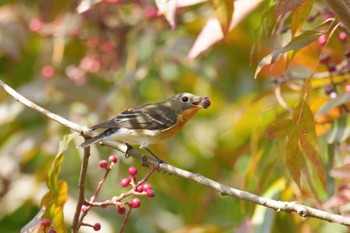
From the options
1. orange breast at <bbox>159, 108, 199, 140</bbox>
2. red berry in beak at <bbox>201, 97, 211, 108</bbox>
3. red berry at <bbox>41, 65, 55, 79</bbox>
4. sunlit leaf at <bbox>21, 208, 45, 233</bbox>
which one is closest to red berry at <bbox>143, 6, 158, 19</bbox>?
red berry at <bbox>41, 65, 55, 79</bbox>

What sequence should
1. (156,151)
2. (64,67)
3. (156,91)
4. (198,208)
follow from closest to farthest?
(156,151), (198,208), (64,67), (156,91)

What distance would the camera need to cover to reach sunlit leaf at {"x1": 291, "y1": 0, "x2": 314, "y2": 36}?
108 inches

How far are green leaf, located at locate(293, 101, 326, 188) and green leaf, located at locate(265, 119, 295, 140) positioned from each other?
5cm

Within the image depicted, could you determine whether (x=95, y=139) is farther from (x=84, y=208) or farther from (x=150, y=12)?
(x=150, y=12)

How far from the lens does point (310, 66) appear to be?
13.6ft

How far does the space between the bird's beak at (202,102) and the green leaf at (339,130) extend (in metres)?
0.59

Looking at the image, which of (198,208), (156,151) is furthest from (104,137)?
(198,208)

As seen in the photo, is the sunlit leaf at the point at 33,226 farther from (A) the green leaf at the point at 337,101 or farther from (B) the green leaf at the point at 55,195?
(A) the green leaf at the point at 337,101

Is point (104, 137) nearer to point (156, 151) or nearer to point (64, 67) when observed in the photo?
point (156, 151)

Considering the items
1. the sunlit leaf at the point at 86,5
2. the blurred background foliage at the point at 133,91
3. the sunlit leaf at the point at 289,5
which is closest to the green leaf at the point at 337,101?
the blurred background foliage at the point at 133,91

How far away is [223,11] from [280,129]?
50cm

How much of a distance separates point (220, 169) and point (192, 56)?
2.17 m

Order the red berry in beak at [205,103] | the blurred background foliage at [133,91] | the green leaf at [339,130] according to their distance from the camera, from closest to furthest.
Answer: the green leaf at [339,130] < the red berry in beak at [205,103] < the blurred background foliage at [133,91]

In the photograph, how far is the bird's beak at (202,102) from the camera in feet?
12.4
